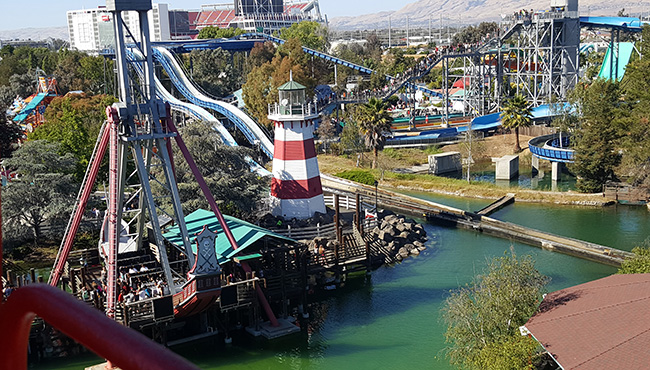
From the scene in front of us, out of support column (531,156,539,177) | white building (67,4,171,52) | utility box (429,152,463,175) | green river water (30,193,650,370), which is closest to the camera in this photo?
green river water (30,193,650,370)

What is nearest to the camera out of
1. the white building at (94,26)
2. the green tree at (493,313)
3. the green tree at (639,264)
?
the green tree at (493,313)

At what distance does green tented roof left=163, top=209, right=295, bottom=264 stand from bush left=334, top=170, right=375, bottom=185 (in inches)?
616

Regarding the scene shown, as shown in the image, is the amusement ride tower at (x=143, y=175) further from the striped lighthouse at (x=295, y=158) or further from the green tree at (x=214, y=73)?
the green tree at (x=214, y=73)

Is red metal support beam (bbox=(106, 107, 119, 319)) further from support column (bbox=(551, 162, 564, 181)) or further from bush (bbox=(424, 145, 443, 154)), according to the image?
bush (bbox=(424, 145, 443, 154))

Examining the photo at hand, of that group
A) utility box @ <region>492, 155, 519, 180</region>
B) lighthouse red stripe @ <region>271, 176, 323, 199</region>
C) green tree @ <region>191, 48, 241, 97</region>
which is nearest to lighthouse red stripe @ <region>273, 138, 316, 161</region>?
lighthouse red stripe @ <region>271, 176, 323, 199</region>

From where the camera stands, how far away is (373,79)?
67625mm

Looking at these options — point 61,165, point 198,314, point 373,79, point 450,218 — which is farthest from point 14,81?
point 198,314

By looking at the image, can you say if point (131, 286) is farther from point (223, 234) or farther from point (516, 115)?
point (516, 115)

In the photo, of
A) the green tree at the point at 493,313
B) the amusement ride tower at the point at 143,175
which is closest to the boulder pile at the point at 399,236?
the amusement ride tower at the point at 143,175

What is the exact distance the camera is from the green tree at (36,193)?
28875 mm

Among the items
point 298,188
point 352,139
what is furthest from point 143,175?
point 352,139

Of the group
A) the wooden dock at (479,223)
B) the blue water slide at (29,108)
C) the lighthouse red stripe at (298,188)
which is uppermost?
the blue water slide at (29,108)

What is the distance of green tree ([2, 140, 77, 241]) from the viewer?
94.7 feet

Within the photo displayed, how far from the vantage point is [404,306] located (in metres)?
23.6
